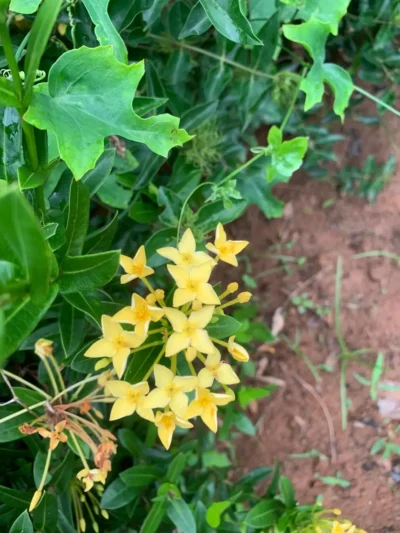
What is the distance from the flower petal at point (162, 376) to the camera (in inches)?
28.3

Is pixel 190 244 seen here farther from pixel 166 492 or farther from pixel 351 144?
pixel 351 144

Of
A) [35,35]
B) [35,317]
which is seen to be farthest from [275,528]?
[35,35]

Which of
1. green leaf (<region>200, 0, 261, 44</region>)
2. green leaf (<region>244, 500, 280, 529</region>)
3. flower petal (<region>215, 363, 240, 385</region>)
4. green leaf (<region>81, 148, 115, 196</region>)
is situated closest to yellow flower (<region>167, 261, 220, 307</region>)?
flower petal (<region>215, 363, 240, 385</region>)

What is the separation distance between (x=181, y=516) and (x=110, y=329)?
465 mm

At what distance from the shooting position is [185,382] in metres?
0.72

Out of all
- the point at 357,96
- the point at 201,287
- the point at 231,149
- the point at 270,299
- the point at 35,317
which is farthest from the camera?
the point at 270,299

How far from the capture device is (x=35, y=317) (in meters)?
0.52

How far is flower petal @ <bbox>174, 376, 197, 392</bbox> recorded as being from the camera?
2.36 feet

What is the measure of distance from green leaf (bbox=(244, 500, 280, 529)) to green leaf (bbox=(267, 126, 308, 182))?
65 cm

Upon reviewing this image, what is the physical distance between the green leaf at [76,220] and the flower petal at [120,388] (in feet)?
0.62

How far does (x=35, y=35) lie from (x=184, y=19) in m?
0.56

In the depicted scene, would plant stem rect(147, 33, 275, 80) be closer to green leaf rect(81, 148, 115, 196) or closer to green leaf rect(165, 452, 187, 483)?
green leaf rect(81, 148, 115, 196)

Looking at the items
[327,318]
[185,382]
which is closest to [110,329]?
[185,382]

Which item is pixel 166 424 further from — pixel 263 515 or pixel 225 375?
pixel 263 515
